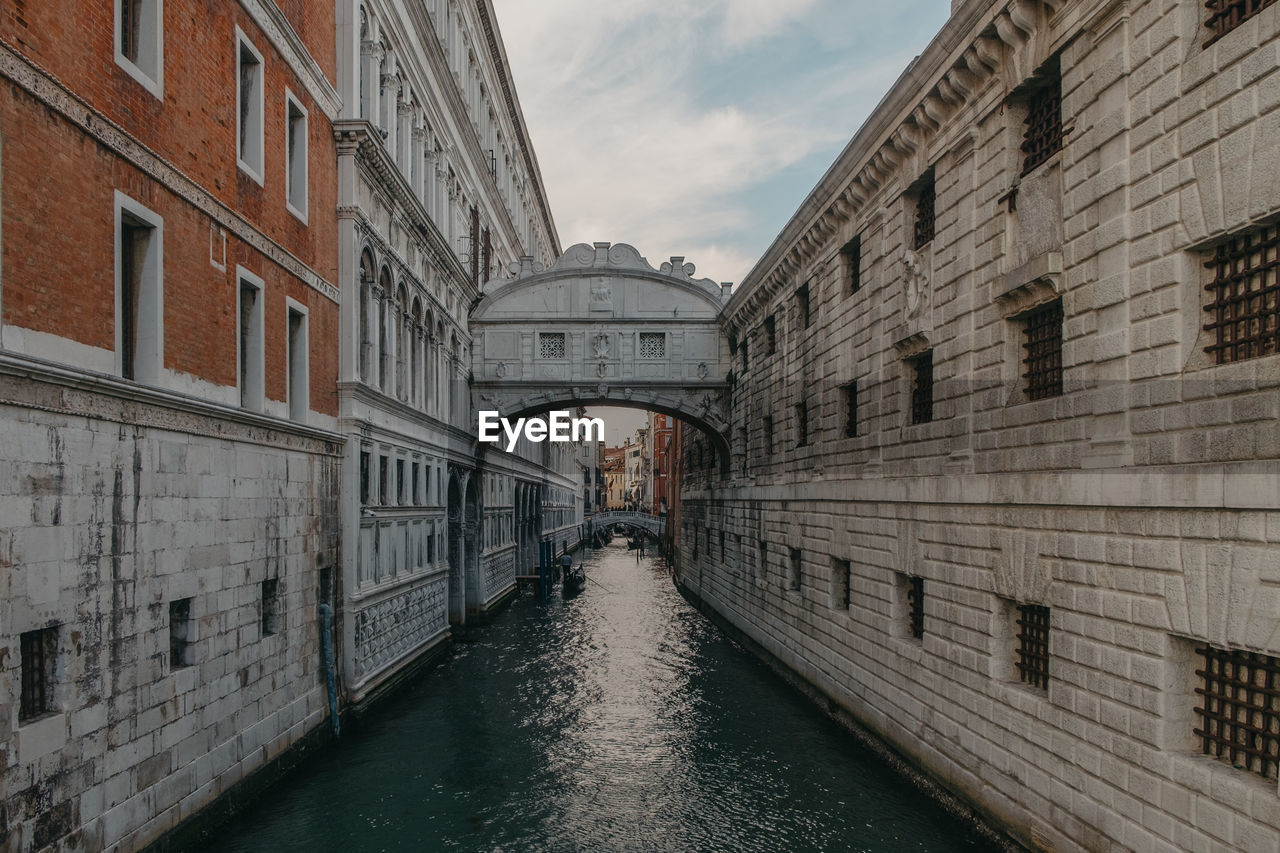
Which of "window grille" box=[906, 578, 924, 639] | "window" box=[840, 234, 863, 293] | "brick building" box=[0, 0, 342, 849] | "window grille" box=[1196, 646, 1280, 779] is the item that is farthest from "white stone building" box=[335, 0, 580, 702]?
"window grille" box=[1196, 646, 1280, 779]

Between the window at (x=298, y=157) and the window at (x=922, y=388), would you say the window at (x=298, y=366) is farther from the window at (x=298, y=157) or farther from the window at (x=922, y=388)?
the window at (x=922, y=388)

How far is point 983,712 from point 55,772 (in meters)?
8.50

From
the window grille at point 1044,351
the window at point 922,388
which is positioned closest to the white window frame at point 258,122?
the window at point 922,388

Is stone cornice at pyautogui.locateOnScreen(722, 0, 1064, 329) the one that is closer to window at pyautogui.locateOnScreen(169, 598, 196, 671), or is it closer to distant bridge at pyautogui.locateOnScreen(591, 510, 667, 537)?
window at pyautogui.locateOnScreen(169, 598, 196, 671)

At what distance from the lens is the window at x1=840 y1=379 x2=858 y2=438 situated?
1584cm

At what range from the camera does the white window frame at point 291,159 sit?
43.7ft

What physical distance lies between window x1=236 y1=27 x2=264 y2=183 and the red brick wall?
0.70 ft

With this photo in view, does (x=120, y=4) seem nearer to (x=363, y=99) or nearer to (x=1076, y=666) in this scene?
(x=363, y=99)

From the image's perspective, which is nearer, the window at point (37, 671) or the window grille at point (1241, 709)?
the window grille at point (1241, 709)

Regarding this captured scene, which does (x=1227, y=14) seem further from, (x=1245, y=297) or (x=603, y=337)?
(x=603, y=337)

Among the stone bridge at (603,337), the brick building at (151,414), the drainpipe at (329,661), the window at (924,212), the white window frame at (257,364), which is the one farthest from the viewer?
the stone bridge at (603,337)

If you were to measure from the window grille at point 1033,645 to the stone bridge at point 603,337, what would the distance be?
1673 cm

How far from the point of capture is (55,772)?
7590 mm

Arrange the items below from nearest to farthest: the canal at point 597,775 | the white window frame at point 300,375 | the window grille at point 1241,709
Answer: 1. the window grille at point 1241,709
2. the canal at point 597,775
3. the white window frame at point 300,375
